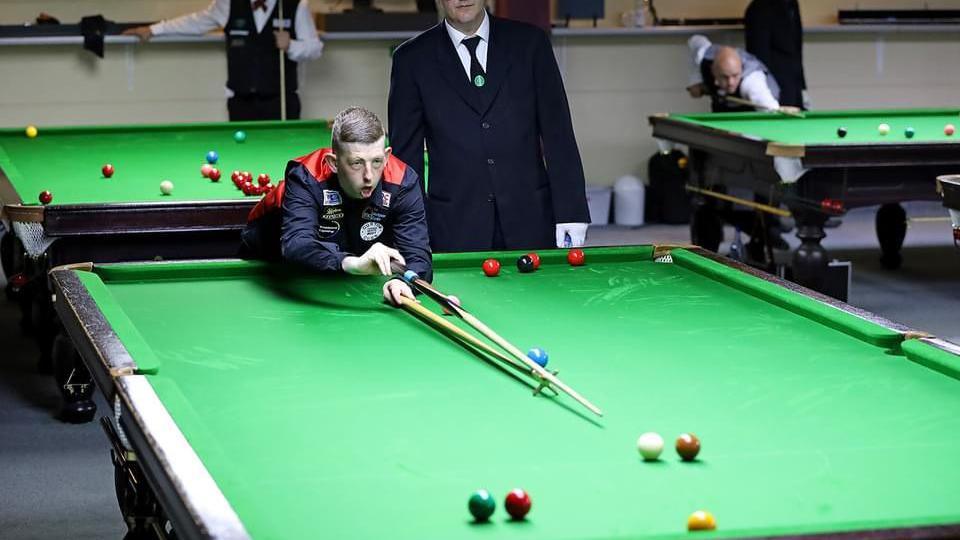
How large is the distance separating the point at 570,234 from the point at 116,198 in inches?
56.2

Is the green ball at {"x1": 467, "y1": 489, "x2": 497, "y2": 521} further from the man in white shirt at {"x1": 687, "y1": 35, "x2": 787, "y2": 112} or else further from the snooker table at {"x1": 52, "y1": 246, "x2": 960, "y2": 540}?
the man in white shirt at {"x1": 687, "y1": 35, "x2": 787, "y2": 112}

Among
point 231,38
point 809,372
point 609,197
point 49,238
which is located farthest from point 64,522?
point 609,197

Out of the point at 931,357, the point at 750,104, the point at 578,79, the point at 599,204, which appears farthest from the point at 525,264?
the point at 578,79

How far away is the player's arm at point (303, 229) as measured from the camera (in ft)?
10.5

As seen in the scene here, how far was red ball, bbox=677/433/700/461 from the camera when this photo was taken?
6.27ft

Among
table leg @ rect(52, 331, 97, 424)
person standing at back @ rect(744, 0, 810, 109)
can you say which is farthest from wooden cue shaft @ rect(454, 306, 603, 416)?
person standing at back @ rect(744, 0, 810, 109)

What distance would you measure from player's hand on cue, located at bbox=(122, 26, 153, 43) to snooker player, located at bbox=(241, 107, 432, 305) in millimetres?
4663

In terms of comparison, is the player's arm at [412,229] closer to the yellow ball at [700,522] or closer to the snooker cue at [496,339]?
→ the snooker cue at [496,339]

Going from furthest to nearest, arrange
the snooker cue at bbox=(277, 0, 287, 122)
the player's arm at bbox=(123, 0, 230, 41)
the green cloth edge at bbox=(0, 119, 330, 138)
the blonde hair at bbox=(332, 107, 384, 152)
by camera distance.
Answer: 1. the player's arm at bbox=(123, 0, 230, 41)
2. the snooker cue at bbox=(277, 0, 287, 122)
3. the green cloth edge at bbox=(0, 119, 330, 138)
4. the blonde hair at bbox=(332, 107, 384, 152)

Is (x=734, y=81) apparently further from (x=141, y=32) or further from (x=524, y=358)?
(x=524, y=358)

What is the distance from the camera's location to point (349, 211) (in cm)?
339

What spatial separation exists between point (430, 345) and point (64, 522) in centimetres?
135

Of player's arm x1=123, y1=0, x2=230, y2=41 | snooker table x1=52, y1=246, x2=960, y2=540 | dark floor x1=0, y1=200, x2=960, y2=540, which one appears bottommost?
dark floor x1=0, y1=200, x2=960, y2=540

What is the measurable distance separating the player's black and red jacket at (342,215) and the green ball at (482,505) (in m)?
1.55
